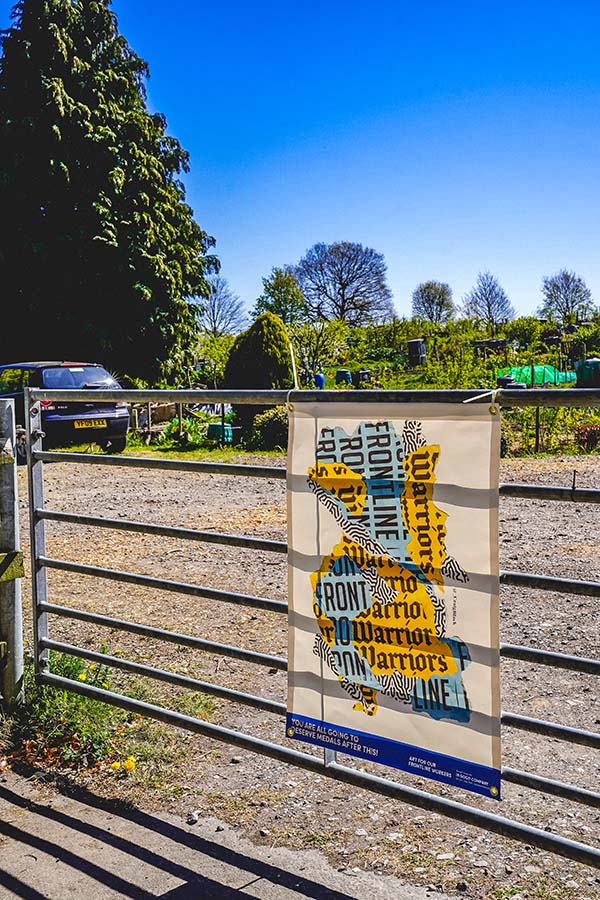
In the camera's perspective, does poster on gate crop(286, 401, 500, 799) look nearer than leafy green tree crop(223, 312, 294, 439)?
Yes

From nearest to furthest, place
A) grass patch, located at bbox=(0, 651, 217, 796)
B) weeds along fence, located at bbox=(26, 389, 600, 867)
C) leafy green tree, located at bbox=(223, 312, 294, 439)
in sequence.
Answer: weeds along fence, located at bbox=(26, 389, 600, 867) → grass patch, located at bbox=(0, 651, 217, 796) → leafy green tree, located at bbox=(223, 312, 294, 439)

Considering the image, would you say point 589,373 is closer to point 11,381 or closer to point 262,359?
point 262,359

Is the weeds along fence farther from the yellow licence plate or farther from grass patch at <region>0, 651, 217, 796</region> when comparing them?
the yellow licence plate

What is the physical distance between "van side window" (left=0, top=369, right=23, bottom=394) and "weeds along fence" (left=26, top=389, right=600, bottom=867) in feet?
37.4

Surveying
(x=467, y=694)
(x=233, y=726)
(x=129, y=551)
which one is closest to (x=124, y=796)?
(x=233, y=726)

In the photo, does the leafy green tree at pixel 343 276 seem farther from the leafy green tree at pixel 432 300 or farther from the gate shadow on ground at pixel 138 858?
the gate shadow on ground at pixel 138 858

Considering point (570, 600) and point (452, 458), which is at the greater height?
point (452, 458)

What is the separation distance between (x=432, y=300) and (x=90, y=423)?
5056 centimetres

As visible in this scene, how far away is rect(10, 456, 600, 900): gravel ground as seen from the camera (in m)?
2.72

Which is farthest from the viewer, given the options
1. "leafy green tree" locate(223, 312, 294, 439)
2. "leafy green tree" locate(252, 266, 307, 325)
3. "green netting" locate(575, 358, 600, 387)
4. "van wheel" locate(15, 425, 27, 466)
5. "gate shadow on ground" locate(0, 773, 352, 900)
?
"leafy green tree" locate(252, 266, 307, 325)

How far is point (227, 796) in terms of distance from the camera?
10.4 ft

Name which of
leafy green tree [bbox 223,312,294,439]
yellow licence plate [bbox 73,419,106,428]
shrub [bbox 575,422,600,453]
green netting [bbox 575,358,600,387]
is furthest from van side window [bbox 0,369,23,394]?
green netting [bbox 575,358,600,387]

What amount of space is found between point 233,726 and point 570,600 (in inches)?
121

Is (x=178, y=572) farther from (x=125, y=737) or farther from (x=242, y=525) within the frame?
(x=125, y=737)
